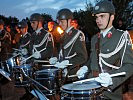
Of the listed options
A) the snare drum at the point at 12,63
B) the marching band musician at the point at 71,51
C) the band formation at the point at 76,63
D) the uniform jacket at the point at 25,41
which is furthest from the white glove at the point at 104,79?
the uniform jacket at the point at 25,41

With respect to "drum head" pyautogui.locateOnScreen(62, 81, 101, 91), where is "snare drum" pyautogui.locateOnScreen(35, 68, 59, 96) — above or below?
below

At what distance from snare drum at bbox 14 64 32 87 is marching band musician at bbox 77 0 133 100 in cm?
289

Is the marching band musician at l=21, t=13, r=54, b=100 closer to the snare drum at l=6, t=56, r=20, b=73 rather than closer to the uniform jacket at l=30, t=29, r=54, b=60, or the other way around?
the uniform jacket at l=30, t=29, r=54, b=60

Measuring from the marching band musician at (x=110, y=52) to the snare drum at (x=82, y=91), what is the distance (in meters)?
0.18

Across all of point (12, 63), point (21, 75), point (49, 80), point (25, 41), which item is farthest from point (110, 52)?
point (25, 41)

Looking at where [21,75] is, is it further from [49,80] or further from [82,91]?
[82,91]

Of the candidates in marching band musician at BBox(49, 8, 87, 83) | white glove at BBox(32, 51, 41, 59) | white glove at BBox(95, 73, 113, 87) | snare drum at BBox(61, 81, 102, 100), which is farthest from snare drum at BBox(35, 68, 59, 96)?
white glove at BBox(95, 73, 113, 87)

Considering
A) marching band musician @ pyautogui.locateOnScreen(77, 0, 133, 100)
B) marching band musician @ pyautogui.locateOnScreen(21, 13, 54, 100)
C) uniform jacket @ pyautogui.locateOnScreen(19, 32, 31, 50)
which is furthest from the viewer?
uniform jacket @ pyautogui.locateOnScreen(19, 32, 31, 50)

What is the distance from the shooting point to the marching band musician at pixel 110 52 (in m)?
3.58

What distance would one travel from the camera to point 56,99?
584 cm

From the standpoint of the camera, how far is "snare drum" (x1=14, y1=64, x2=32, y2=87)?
6.85 m

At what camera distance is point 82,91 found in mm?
3471

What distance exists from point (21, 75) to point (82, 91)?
3.62 metres

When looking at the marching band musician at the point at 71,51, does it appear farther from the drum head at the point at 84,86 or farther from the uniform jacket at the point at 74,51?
the drum head at the point at 84,86
